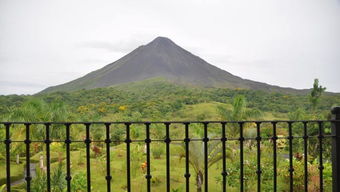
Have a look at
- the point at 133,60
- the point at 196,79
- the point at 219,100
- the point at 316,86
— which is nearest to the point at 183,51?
the point at 133,60

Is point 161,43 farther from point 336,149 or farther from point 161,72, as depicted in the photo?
point 336,149

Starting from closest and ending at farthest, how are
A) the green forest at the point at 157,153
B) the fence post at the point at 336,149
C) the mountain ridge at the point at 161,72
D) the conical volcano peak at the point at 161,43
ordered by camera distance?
the fence post at the point at 336,149, the green forest at the point at 157,153, the mountain ridge at the point at 161,72, the conical volcano peak at the point at 161,43

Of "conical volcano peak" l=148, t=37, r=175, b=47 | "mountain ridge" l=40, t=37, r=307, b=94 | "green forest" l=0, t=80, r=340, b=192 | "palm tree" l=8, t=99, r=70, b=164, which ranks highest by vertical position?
"conical volcano peak" l=148, t=37, r=175, b=47

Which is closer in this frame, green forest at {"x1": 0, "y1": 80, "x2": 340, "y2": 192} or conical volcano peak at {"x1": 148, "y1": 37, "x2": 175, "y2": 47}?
green forest at {"x1": 0, "y1": 80, "x2": 340, "y2": 192}

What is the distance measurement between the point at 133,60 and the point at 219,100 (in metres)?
41.9

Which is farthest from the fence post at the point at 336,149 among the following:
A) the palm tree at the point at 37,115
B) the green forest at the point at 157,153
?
the palm tree at the point at 37,115

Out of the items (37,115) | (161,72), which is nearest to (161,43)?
(161,72)

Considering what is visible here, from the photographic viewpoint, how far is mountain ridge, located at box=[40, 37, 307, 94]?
1929 inches

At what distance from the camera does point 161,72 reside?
59281 mm

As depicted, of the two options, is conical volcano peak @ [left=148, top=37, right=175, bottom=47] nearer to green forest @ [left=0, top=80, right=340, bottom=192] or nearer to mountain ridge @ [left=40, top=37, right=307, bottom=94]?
mountain ridge @ [left=40, top=37, right=307, bottom=94]

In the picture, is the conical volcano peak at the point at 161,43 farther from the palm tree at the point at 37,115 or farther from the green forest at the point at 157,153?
the palm tree at the point at 37,115

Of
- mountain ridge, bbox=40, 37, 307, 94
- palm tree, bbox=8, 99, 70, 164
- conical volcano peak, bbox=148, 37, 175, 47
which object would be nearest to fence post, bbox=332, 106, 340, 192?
palm tree, bbox=8, 99, 70, 164

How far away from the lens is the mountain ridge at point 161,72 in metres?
49.0

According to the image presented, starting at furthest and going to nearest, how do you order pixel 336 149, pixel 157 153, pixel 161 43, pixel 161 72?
1. pixel 161 43
2. pixel 161 72
3. pixel 157 153
4. pixel 336 149
